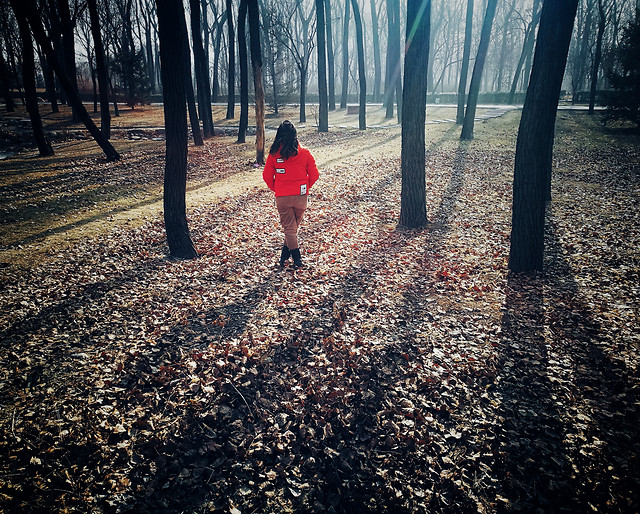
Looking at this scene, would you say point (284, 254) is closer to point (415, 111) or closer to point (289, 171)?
point (289, 171)

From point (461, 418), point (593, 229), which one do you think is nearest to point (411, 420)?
point (461, 418)

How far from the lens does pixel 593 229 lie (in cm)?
785

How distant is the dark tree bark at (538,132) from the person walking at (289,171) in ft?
11.4

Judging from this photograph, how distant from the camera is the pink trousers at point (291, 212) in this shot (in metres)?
5.91

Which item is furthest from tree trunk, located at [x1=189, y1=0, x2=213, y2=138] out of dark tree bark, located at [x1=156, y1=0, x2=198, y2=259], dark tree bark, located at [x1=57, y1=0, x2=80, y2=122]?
dark tree bark, located at [x1=156, y1=0, x2=198, y2=259]

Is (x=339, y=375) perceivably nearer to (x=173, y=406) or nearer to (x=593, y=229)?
(x=173, y=406)

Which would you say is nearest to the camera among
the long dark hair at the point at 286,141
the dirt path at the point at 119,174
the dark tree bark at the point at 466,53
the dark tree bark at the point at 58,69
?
the long dark hair at the point at 286,141

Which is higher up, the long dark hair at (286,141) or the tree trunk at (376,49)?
the tree trunk at (376,49)

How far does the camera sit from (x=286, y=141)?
5.55m

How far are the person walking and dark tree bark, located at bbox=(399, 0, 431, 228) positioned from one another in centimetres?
296

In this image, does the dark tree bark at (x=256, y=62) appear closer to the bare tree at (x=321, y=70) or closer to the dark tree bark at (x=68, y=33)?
the dark tree bark at (x=68, y=33)

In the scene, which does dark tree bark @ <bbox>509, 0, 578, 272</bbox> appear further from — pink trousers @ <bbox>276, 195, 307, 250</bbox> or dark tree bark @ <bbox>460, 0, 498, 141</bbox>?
dark tree bark @ <bbox>460, 0, 498, 141</bbox>

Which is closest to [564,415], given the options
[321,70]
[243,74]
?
[243,74]

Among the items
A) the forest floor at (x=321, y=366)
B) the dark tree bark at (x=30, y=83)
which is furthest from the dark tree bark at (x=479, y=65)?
the dark tree bark at (x=30, y=83)
